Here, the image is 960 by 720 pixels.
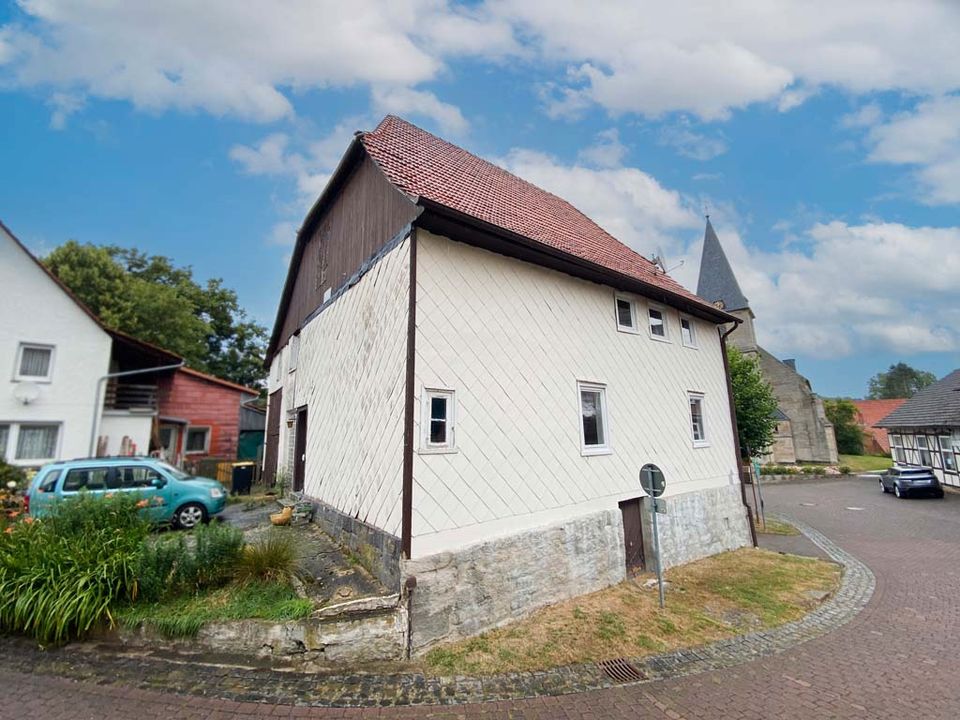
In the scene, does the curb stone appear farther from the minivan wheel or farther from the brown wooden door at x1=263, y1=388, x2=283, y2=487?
the brown wooden door at x1=263, y1=388, x2=283, y2=487

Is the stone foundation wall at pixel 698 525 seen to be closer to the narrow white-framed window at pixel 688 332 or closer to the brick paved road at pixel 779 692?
the brick paved road at pixel 779 692

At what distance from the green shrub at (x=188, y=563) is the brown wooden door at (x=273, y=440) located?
25.6 feet

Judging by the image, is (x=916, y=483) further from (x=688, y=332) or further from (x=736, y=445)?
(x=688, y=332)

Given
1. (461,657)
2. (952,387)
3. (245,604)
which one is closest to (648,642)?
(461,657)

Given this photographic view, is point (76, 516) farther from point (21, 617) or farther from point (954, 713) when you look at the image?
point (954, 713)

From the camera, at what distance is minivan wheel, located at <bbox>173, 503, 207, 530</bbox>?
888 centimetres

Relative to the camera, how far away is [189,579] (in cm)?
530

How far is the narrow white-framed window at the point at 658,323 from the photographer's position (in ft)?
32.7

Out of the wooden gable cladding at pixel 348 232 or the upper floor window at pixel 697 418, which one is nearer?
the wooden gable cladding at pixel 348 232

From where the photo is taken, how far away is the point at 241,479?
13.1m

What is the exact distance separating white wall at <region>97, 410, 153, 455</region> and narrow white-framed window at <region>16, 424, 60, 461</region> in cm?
110

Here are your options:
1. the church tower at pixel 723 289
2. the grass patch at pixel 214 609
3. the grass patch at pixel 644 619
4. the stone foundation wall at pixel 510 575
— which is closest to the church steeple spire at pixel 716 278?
the church tower at pixel 723 289

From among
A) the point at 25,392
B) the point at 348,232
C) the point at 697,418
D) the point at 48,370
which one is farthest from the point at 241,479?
the point at 697,418

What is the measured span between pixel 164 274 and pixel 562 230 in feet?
99.5
